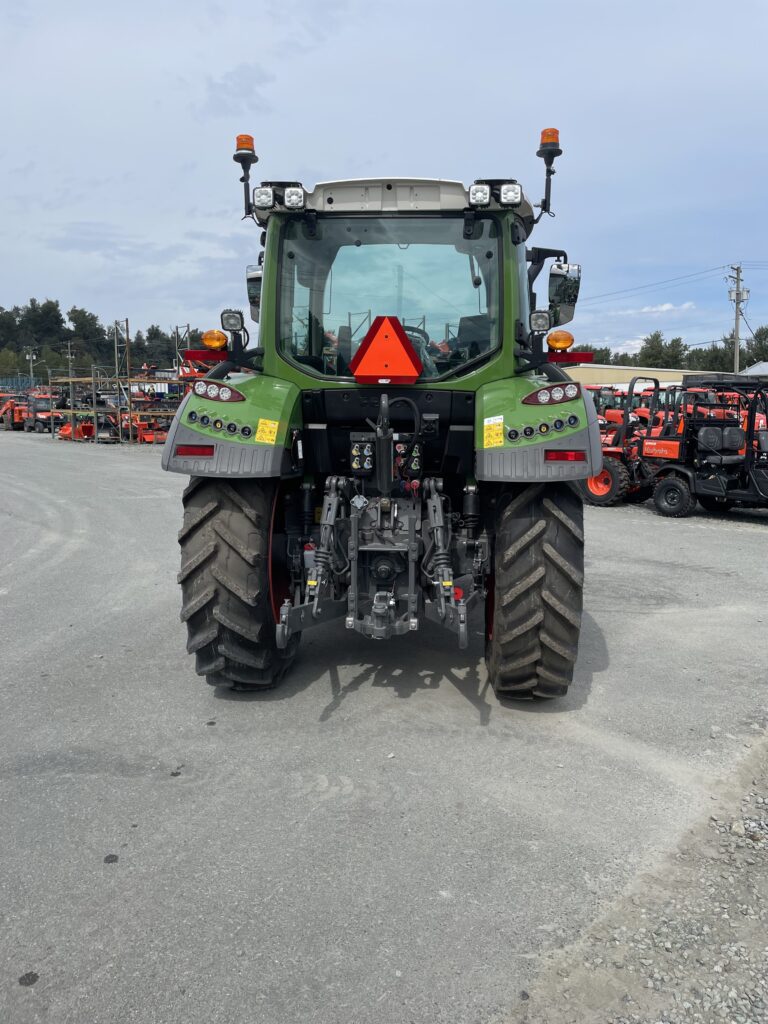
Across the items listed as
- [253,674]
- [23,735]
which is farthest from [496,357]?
[23,735]

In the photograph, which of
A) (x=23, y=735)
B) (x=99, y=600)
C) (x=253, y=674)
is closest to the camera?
(x=23, y=735)

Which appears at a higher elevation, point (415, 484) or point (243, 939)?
point (415, 484)

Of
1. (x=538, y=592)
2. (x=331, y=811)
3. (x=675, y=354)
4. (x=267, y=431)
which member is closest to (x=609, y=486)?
(x=538, y=592)

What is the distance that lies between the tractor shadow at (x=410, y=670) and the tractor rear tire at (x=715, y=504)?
806 centimetres

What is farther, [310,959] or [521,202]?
[521,202]

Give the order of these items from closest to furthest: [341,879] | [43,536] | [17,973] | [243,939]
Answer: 1. [17,973]
2. [243,939]
3. [341,879]
4. [43,536]

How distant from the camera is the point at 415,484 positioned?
4.38 metres

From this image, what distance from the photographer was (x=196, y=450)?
4.03 metres

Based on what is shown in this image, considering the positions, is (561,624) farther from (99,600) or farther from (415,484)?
(99,600)

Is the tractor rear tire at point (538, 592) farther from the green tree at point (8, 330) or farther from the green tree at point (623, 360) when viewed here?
the green tree at point (8, 330)

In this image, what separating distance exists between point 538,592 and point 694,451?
379 inches

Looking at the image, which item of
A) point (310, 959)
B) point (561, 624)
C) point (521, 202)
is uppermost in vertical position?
point (521, 202)

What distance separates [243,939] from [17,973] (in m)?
0.65

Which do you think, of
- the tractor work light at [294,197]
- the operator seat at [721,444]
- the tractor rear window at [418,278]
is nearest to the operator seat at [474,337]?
the tractor rear window at [418,278]
